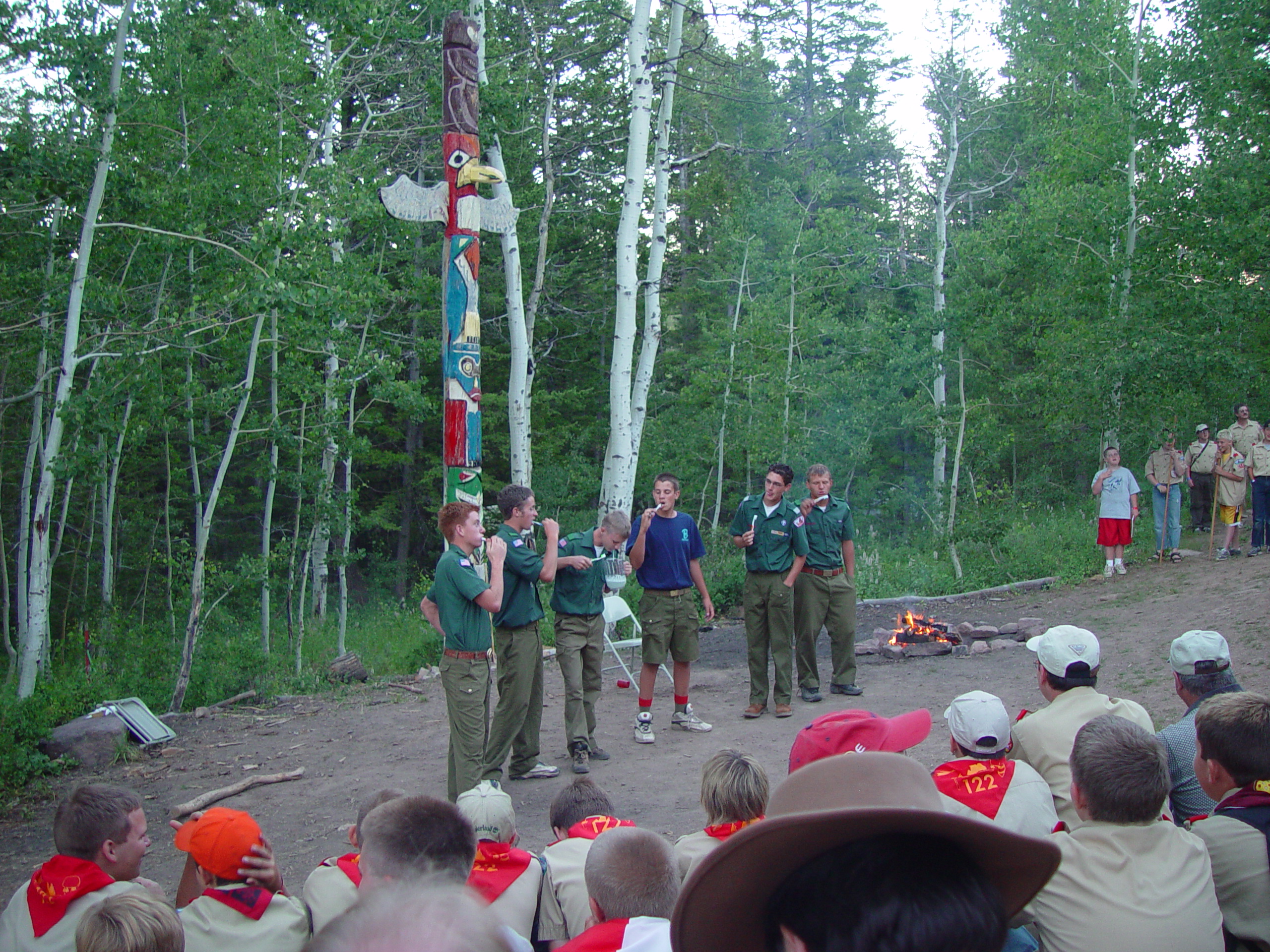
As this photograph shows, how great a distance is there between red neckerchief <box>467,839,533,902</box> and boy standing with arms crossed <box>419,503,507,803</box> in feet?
8.10

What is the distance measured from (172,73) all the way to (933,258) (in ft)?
55.5

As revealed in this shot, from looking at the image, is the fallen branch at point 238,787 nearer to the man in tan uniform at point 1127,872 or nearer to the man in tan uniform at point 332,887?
the man in tan uniform at point 332,887

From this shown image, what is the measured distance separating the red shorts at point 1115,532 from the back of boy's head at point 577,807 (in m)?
11.3

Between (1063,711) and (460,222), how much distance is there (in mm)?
6227

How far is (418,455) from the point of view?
22.7 m

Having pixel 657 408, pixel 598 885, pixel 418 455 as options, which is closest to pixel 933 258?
pixel 657 408

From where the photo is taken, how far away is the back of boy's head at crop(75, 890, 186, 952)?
2.37 meters

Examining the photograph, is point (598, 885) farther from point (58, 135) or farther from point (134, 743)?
point (58, 135)

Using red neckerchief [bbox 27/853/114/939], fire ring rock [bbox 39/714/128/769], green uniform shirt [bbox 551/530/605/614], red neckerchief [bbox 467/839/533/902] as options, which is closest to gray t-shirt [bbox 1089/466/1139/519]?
green uniform shirt [bbox 551/530/605/614]

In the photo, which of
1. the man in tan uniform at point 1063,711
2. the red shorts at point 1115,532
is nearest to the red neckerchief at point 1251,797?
the man in tan uniform at point 1063,711

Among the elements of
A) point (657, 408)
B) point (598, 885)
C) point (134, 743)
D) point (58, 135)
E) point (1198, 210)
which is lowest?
point (134, 743)

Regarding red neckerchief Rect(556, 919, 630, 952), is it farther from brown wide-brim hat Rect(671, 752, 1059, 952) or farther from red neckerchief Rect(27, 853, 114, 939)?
red neckerchief Rect(27, 853, 114, 939)

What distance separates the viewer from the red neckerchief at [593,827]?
331 centimetres

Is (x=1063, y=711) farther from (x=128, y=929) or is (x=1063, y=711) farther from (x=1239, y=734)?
(x=128, y=929)
